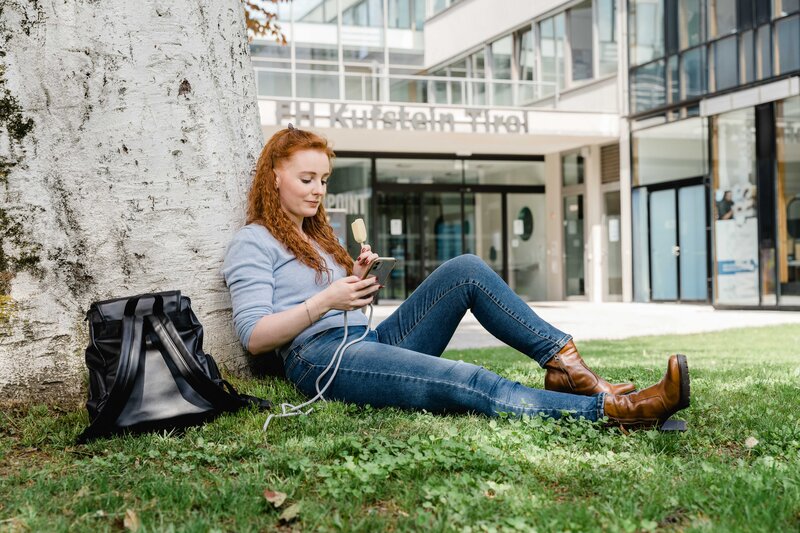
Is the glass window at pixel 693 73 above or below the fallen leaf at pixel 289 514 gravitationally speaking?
above

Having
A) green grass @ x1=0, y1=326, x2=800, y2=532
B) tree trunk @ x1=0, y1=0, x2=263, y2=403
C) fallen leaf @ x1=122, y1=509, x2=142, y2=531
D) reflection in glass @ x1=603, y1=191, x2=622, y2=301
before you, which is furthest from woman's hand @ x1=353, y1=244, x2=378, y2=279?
reflection in glass @ x1=603, y1=191, x2=622, y2=301

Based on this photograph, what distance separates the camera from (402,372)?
11.3ft

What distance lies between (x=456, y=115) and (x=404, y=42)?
22.9ft

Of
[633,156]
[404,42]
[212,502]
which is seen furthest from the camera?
[404,42]

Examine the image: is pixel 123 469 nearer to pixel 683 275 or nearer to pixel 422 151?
pixel 683 275

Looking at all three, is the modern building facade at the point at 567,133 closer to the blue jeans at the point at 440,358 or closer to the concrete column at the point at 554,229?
the concrete column at the point at 554,229

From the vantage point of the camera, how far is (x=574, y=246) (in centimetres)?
2169

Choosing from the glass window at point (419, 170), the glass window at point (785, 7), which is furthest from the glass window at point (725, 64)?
the glass window at point (419, 170)

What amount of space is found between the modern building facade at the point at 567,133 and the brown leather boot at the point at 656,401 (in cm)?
1152

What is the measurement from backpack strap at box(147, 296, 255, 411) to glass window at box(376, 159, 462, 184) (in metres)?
18.3

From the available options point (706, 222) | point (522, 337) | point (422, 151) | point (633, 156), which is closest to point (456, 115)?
point (422, 151)

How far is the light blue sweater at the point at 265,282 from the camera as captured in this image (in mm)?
3570

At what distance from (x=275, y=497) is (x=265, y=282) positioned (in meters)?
1.39

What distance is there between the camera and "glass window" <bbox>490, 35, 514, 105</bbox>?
21.4 meters
